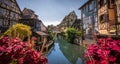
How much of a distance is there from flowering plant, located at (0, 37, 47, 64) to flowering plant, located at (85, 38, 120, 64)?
0.89m

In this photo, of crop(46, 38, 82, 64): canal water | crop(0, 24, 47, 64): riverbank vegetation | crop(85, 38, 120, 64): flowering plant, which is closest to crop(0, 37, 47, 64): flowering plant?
crop(0, 24, 47, 64): riverbank vegetation

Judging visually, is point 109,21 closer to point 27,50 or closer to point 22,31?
point 22,31

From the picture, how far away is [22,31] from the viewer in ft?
88.9

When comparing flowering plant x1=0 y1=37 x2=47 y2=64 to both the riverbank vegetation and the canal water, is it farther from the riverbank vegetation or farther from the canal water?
the canal water

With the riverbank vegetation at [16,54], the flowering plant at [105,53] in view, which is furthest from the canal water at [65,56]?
the riverbank vegetation at [16,54]

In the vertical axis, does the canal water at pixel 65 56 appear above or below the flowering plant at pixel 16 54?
below

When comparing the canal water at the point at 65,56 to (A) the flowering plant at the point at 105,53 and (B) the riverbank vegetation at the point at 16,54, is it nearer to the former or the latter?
(A) the flowering plant at the point at 105,53

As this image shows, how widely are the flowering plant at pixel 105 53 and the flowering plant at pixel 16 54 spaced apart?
0.89 meters

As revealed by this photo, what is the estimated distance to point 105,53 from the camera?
2.94 metres

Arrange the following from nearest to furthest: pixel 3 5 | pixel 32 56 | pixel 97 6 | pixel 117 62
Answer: pixel 117 62, pixel 32 56, pixel 97 6, pixel 3 5

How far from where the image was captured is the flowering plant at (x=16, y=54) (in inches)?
112

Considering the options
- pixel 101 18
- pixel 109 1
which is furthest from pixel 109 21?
pixel 101 18

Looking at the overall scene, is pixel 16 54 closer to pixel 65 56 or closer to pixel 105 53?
pixel 105 53

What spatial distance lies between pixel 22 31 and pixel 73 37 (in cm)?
1827
